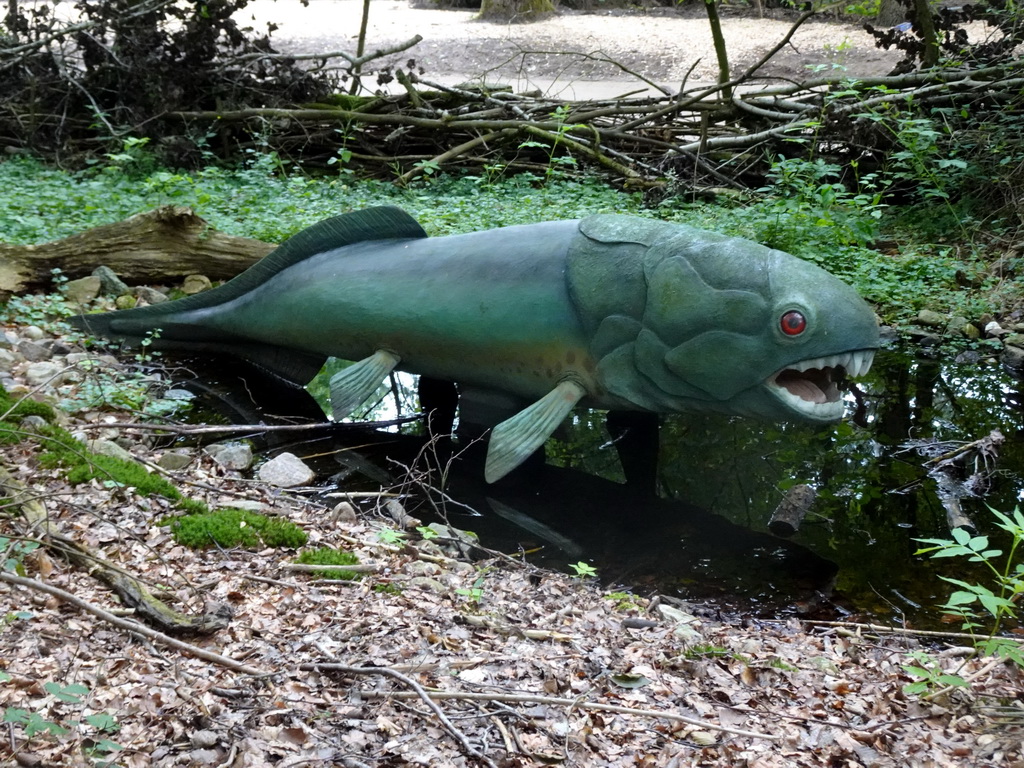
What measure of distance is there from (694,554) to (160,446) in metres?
2.65

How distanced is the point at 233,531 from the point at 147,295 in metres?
3.46

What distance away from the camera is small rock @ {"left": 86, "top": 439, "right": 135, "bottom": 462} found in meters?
4.25

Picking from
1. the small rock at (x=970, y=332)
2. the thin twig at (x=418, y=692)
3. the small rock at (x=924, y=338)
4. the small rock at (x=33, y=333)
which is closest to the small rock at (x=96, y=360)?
the small rock at (x=33, y=333)

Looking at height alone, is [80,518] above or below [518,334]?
A: below

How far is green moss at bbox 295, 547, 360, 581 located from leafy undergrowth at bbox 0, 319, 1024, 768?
0.17 feet

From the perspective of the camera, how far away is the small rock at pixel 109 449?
4.25 meters

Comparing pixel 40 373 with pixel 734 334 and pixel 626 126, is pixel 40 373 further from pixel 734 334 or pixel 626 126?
pixel 626 126

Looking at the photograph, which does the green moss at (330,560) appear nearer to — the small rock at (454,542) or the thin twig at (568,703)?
the small rock at (454,542)

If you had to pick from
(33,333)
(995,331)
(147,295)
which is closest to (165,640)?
(33,333)

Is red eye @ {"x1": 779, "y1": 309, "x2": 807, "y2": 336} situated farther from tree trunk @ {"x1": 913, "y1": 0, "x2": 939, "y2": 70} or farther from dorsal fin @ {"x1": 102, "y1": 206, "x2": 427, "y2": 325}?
tree trunk @ {"x1": 913, "y1": 0, "x2": 939, "y2": 70}

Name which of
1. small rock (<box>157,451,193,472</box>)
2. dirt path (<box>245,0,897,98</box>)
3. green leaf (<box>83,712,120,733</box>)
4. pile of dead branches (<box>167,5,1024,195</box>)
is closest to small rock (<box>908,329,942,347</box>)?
pile of dead branches (<box>167,5,1024,195</box>)

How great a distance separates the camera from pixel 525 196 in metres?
8.48

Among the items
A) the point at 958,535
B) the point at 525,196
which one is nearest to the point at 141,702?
the point at 958,535

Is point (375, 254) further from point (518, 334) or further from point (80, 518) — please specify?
point (80, 518)
